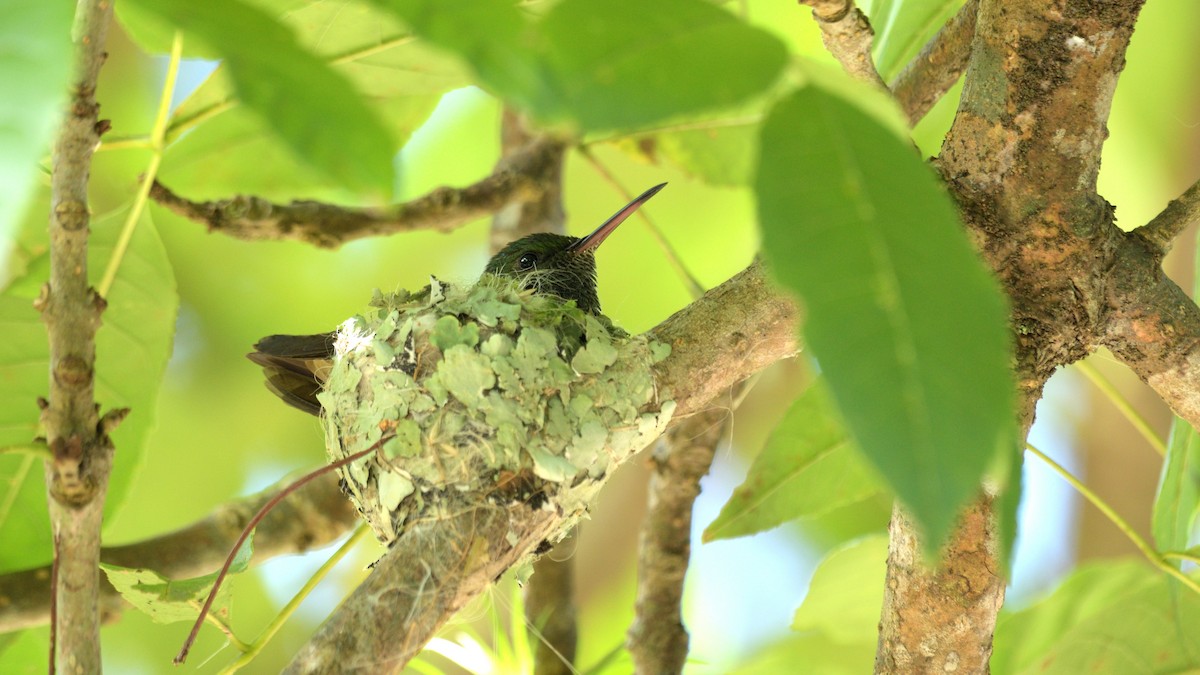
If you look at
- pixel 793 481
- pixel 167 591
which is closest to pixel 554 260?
pixel 793 481

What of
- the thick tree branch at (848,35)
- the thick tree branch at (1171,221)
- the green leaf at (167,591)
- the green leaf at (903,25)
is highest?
the green leaf at (903,25)

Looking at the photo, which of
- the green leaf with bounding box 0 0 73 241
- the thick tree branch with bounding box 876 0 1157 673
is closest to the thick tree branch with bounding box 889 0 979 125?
the thick tree branch with bounding box 876 0 1157 673

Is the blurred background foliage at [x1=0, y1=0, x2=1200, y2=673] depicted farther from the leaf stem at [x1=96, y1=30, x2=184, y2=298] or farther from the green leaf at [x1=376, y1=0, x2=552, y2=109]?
the green leaf at [x1=376, y1=0, x2=552, y2=109]

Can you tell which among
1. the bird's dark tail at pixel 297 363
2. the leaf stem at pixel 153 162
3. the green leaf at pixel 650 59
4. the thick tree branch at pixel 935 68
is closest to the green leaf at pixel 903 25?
the thick tree branch at pixel 935 68

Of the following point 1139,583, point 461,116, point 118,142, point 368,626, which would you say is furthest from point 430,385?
point 461,116

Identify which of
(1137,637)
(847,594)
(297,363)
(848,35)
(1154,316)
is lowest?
(1137,637)

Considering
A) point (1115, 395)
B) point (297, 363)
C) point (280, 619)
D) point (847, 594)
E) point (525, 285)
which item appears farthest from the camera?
point (525, 285)

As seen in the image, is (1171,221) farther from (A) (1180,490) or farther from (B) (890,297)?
(B) (890,297)

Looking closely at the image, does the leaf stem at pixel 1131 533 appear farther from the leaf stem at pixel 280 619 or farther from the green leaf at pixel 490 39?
the green leaf at pixel 490 39
